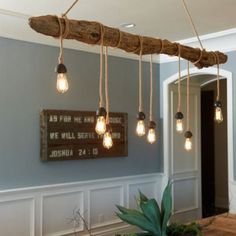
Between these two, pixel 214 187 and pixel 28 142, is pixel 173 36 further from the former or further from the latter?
pixel 214 187

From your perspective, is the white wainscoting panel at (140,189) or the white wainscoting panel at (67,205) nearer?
the white wainscoting panel at (67,205)

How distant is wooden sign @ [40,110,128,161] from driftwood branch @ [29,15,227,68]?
2242mm

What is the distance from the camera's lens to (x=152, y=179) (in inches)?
225

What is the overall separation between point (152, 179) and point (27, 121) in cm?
218

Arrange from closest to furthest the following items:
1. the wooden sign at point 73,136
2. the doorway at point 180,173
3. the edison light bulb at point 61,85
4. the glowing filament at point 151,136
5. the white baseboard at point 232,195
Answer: the edison light bulb at point 61,85
the glowing filament at point 151,136
the wooden sign at point 73,136
the white baseboard at point 232,195
the doorway at point 180,173

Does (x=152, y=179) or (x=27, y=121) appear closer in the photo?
(x=27, y=121)

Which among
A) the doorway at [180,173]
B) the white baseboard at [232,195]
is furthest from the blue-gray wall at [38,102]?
the white baseboard at [232,195]

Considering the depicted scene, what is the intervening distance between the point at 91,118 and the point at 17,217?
1.51m

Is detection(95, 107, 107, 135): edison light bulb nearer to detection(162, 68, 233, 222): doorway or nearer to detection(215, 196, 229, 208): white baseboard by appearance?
detection(162, 68, 233, 222): doorway

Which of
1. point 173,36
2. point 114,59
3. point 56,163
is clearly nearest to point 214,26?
Result: point 173,36

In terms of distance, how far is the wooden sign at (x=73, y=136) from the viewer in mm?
4523

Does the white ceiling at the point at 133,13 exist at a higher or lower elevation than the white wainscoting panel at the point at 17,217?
higher

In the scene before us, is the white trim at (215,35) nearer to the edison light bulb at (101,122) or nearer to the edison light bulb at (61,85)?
the edison light bulb at (101,122)

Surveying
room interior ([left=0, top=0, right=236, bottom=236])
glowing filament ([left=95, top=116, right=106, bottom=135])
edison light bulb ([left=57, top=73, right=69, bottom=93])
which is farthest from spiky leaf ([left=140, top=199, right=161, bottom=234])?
room interior ([left=0, top=0, right=236, bottom=236])
